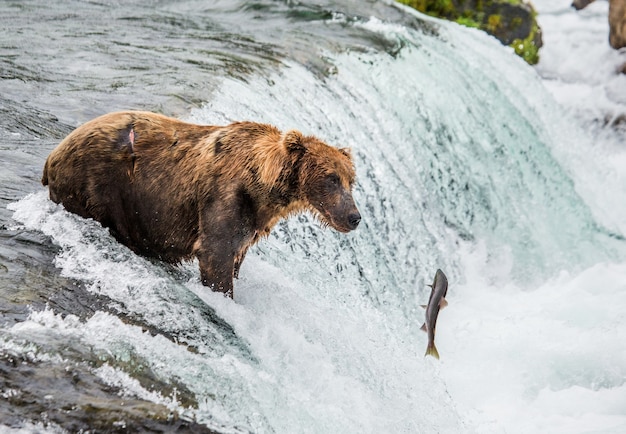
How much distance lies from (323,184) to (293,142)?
0.26 m

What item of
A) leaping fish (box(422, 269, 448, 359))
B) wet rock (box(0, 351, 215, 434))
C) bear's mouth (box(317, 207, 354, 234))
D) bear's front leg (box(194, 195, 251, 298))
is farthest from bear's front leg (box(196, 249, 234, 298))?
leaping fish (box(422, 269, 448, 359))

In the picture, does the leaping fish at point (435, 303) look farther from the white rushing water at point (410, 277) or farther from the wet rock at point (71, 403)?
the wet rock at point (71, 403)

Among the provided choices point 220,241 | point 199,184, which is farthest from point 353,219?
point 199,184

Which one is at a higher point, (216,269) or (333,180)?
(333,180)

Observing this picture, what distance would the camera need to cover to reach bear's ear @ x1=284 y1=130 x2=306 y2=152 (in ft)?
14.2

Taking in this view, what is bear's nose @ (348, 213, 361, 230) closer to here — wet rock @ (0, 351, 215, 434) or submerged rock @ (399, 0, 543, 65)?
wet rock @ (0, 351, 215, 434)

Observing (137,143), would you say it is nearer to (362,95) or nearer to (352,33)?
(362,95)

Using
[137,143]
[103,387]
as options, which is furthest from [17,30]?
[103,387]

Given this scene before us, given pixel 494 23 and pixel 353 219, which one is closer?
pixel 353 219

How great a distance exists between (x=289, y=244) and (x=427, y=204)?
2638 mm

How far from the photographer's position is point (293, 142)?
4.34 meters

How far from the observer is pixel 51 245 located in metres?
4.20

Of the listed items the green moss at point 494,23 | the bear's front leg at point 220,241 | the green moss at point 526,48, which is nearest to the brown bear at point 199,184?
the bear's front leg at point 220,241

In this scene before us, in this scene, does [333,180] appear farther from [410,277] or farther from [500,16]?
[500,16]
